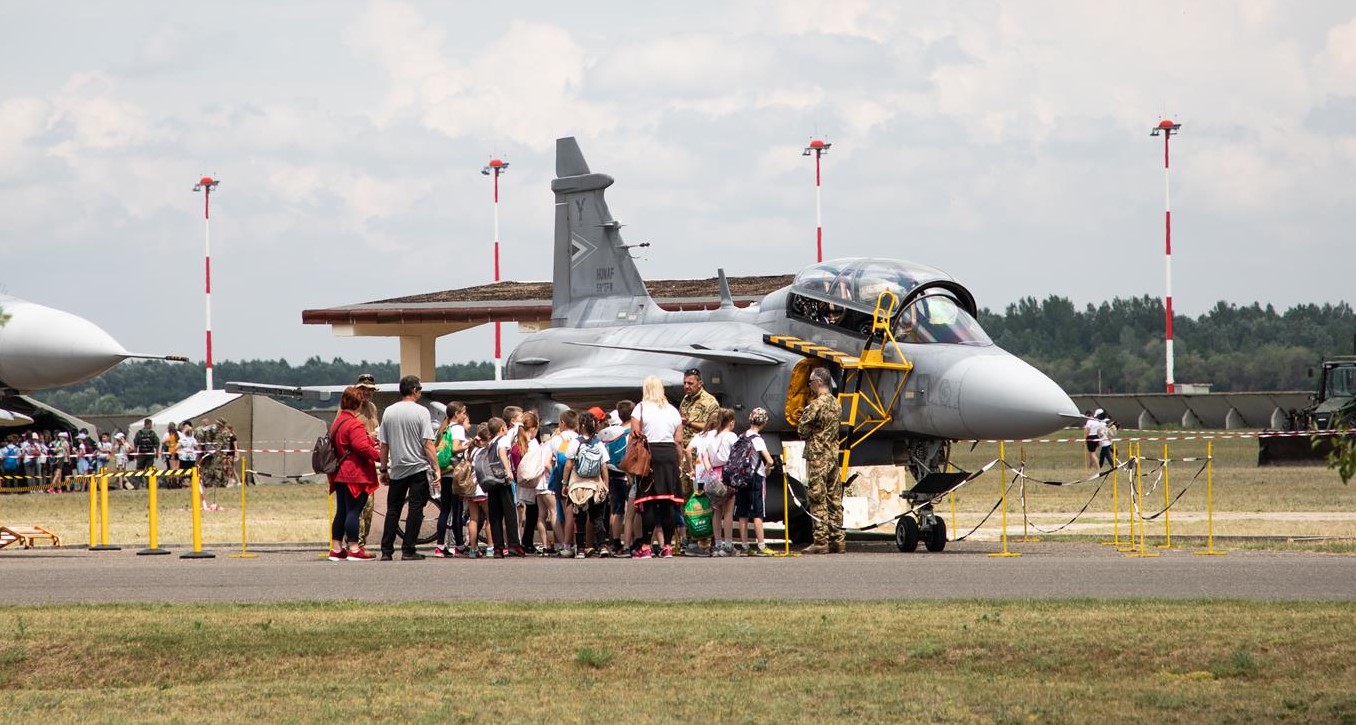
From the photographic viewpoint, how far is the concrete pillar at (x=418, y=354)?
153 ft

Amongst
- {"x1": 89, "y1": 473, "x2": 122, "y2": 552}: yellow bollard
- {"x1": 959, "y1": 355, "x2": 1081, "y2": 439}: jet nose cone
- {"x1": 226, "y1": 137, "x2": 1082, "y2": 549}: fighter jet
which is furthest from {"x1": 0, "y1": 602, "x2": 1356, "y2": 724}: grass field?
{"x1": 89, "y1": 473, "x2": 122, "y2": 552}: yellow bollard

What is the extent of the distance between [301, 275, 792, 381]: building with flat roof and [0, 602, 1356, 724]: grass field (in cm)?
3153

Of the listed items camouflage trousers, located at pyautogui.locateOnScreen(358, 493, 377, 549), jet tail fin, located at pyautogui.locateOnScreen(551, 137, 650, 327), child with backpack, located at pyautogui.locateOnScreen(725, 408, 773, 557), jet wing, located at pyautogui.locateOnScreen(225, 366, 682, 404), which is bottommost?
camouflage trousers, located at pyautogui.locateOnScreen(358, 493, 377, 549)

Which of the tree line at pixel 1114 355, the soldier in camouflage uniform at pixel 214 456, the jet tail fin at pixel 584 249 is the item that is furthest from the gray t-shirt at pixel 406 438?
the tree line at pixel 1114 355

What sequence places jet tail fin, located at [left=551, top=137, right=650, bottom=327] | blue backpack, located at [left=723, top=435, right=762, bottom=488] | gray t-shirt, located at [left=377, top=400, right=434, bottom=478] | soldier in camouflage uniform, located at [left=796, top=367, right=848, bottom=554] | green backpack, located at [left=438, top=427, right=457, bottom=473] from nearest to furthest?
gray t-shirt, located at [left=377, top=400, right=434, bottom=478]
blue backpack, located at [left=723, top=435, right=762, bottom=488]
soldier in camouflage uniform, located at [left=796, top=367, right=848, bottom=554]
green backpack, located at [left=438, top=427, right=457, bottom=473]
jet tail fin, located at [left=551, top=137, right=650, bottom=327]

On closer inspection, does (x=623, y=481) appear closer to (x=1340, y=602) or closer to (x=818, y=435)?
(x=818, y=435)

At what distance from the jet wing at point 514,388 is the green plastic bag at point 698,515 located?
4.77 meters

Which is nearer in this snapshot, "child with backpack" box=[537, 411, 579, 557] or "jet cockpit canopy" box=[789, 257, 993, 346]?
"child with backpack" box=[537, 411, 579, 557]

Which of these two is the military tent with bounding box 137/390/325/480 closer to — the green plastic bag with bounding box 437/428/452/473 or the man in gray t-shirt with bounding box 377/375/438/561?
the green plastic bag with bounding box 437/428/452/473

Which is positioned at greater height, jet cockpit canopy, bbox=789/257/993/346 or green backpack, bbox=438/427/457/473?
jet cockpit canopy, bbox=789/257/993/346

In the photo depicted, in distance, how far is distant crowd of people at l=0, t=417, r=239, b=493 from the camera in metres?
33.6

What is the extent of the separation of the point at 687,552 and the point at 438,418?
8.31 m

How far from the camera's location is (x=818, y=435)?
1605 centimetres

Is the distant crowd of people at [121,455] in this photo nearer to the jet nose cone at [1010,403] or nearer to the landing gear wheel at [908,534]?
the landing gear wheel at [908,534]
